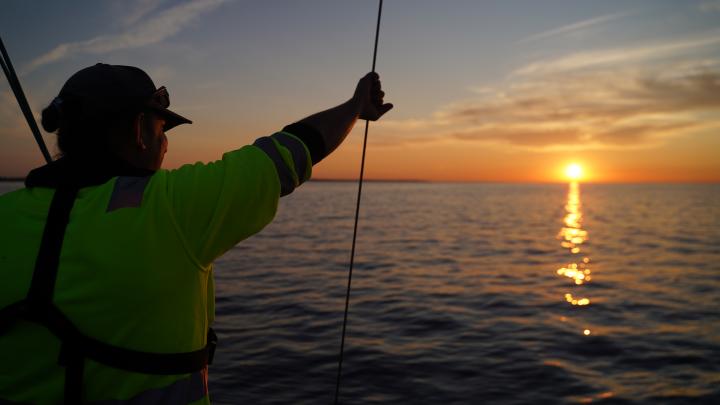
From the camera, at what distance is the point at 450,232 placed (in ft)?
106

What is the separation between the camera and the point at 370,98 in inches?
91.1

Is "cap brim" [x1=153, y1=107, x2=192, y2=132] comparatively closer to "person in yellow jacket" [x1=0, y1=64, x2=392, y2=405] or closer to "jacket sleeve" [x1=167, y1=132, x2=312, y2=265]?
"person in yellow jacket" [x1=0, y1=64, x2=392, y2=405]

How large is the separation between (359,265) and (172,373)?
1783 cm

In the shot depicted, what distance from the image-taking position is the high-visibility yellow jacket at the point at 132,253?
62.0 inches

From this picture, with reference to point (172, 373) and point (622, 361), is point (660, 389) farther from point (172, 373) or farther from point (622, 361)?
point (172, 373)

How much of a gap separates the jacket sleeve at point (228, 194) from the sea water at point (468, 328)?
22.5ft

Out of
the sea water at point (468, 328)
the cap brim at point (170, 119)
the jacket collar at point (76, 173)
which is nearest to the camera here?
the jacket collar at point (76, 173)

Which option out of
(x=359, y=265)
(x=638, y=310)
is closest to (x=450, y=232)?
(x=359, y=265)

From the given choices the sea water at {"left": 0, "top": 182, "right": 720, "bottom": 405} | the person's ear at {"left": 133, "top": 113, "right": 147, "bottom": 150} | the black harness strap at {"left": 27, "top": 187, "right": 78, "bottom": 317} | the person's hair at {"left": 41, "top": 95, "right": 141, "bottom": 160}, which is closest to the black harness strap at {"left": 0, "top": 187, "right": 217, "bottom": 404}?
the black harness strap at {"left": 27, "top": 187, "right": 78, "bottom": 317}

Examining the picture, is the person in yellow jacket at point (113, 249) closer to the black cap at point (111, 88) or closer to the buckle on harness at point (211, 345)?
the black cap at point (111, 88)

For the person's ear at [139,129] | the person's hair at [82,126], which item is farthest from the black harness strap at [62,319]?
the person's ear at [139,129]

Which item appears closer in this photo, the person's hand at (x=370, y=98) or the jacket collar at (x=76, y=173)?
the jacket collar at (x=76, y=173)

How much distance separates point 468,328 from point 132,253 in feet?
34.5

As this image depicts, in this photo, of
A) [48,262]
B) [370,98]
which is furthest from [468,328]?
[48,262]
